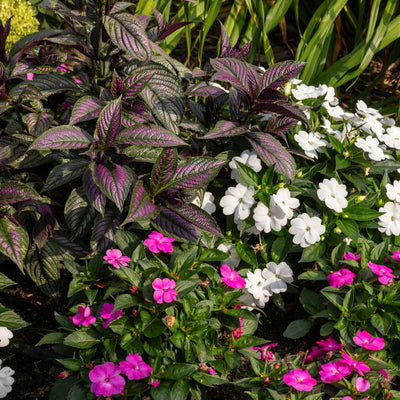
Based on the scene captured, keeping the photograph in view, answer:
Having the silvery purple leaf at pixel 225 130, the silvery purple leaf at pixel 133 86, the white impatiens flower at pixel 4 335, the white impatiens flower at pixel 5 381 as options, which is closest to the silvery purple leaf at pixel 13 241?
the white impatiens flower at pixel 4 335

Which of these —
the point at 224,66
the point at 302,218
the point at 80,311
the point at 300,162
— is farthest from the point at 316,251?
the point at 80,311

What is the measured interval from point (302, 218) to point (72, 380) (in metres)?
0.92

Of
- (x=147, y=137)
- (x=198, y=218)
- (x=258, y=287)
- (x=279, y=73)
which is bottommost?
(x=258, y=287)

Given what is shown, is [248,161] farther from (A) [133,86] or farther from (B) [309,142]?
(A) [133,86]

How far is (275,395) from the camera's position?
144 centimetres

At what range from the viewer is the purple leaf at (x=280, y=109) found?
1.73m

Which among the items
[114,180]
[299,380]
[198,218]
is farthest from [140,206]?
[299,380]

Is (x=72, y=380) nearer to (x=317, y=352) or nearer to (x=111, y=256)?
A: (x=111, y=256)

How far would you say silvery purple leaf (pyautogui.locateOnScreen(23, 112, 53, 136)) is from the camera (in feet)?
5.84

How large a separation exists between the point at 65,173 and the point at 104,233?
0.24 meters

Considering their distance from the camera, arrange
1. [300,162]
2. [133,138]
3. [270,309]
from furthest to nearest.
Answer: [300,162] < [270,309] < [133,138]

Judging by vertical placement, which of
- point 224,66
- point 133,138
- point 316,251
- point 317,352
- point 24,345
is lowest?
point 24,345

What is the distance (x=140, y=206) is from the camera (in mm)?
1564

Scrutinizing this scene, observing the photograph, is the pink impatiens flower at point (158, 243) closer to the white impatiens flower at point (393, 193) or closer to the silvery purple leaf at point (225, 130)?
the silvery purple leaf at point (225, 130)
